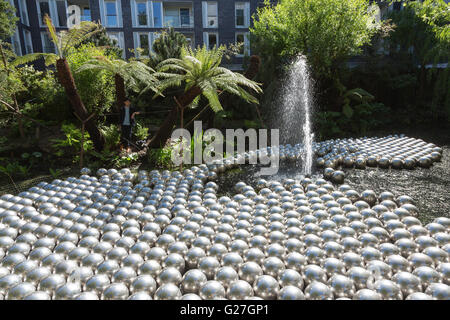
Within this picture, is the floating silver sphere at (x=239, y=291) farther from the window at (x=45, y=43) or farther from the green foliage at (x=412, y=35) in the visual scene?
the window at (x=45, y=43)

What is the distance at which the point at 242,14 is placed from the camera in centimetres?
2158

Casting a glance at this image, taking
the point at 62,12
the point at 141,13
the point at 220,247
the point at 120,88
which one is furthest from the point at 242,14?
the point at 220,247

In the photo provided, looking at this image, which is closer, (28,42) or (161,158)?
(161,158)

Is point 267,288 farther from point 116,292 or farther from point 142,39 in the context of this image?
point 142,39

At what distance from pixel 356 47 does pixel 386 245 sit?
38.2 ft

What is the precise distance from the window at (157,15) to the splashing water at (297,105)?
12.8m

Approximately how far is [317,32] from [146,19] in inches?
555

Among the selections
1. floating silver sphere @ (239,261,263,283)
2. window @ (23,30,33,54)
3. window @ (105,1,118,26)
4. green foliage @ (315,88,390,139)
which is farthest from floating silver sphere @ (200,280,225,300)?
window @ (23,30,33,54)

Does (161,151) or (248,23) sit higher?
(248,23)

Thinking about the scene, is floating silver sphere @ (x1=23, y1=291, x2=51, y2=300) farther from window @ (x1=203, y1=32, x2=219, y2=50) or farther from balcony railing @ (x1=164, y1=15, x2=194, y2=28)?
balcony railing @ (x1=164, y1=15, x2=194, y2=28)

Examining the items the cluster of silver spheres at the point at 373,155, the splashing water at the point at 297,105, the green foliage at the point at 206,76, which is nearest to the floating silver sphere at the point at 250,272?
the cluster of silver spheres at the point at 373,155
